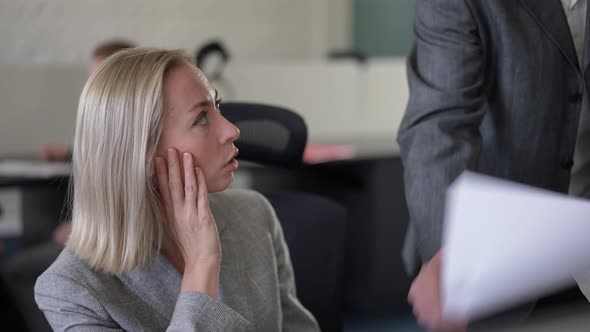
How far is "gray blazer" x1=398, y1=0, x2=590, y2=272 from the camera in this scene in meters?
1.28

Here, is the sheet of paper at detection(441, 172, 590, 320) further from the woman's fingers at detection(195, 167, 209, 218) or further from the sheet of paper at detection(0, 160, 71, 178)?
the sheet of paper at detection(0, 160, 71, 178)

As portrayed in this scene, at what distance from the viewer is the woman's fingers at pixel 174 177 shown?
1.27 meters

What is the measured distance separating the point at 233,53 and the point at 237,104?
9.67ft

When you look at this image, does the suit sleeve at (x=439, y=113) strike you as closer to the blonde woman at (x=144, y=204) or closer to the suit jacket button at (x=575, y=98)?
the suit jacket button at (x=575, y=98)

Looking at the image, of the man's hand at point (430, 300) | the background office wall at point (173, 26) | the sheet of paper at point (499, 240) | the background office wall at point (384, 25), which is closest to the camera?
the sheet of paper at point (499, 240)

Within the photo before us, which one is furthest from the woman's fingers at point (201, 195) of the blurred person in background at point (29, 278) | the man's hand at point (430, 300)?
the man's hand at point (430, 300)

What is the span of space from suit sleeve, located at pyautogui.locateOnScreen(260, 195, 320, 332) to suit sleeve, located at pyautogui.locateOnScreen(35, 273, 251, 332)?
29cm

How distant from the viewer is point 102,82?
1.25 meters

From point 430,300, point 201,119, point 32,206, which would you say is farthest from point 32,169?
point 430,300

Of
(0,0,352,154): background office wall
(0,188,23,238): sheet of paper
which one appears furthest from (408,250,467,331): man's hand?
(0,0,352,154): background office wall

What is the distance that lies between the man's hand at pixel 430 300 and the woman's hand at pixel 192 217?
0.42 metres

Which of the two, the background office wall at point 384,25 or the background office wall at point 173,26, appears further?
the background office wall at point 384,25

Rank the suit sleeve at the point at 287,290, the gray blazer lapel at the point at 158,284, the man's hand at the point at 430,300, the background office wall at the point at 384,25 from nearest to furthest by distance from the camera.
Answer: the man's hand at the point at 430,300 < the gray blazer lapel at the point at 158,284 < the suit sleeve at the point at 287,290 < the background office wall at the point at 384,25

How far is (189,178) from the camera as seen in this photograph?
1.28 meters
